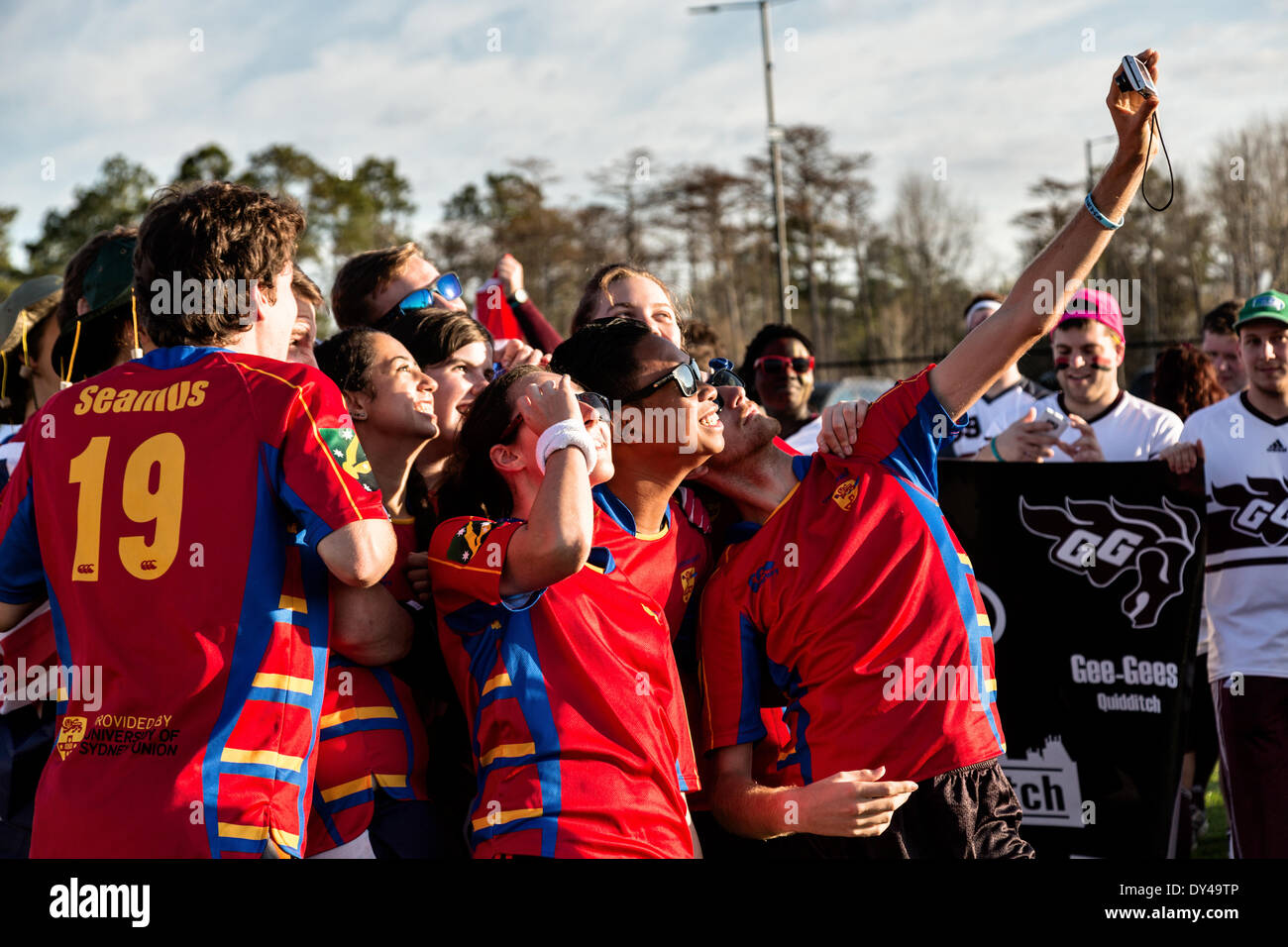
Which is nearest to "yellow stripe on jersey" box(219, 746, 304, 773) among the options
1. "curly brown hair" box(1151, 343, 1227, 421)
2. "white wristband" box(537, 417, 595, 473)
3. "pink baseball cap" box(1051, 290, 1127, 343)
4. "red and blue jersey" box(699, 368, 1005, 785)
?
"white wristband" box(537, 417, 595, 473)

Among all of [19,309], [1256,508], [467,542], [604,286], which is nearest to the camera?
[467,542]

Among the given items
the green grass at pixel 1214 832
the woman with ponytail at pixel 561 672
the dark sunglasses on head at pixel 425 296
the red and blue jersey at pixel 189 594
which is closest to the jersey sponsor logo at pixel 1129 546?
the green grass at pixel 1214 832

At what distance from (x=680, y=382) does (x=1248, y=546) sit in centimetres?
318

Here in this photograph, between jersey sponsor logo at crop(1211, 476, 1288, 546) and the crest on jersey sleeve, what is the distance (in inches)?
155

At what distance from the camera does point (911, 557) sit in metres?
2.91

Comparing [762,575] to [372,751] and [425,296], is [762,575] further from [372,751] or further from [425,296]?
[425,296]

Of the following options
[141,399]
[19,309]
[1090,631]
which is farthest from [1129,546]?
[19,309]

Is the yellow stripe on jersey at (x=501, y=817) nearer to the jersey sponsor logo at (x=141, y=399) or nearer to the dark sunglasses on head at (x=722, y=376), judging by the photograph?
the jersey sponsor logo at (x=141, y=399)

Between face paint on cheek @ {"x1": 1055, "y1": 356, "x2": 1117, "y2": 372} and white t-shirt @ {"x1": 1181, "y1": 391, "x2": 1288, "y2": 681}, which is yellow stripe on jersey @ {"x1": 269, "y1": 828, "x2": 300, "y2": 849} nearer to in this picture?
white t-shirt @ {"x1": 1181, "y1": 391, "x2": 1288, "y2": 681}

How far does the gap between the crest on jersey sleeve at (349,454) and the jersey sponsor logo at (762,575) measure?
3.39 feet

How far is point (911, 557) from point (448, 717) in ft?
4.23

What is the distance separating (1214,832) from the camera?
21.2 ft

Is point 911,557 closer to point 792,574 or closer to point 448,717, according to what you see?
point 792,574

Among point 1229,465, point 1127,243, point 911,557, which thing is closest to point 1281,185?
point 1127,243
